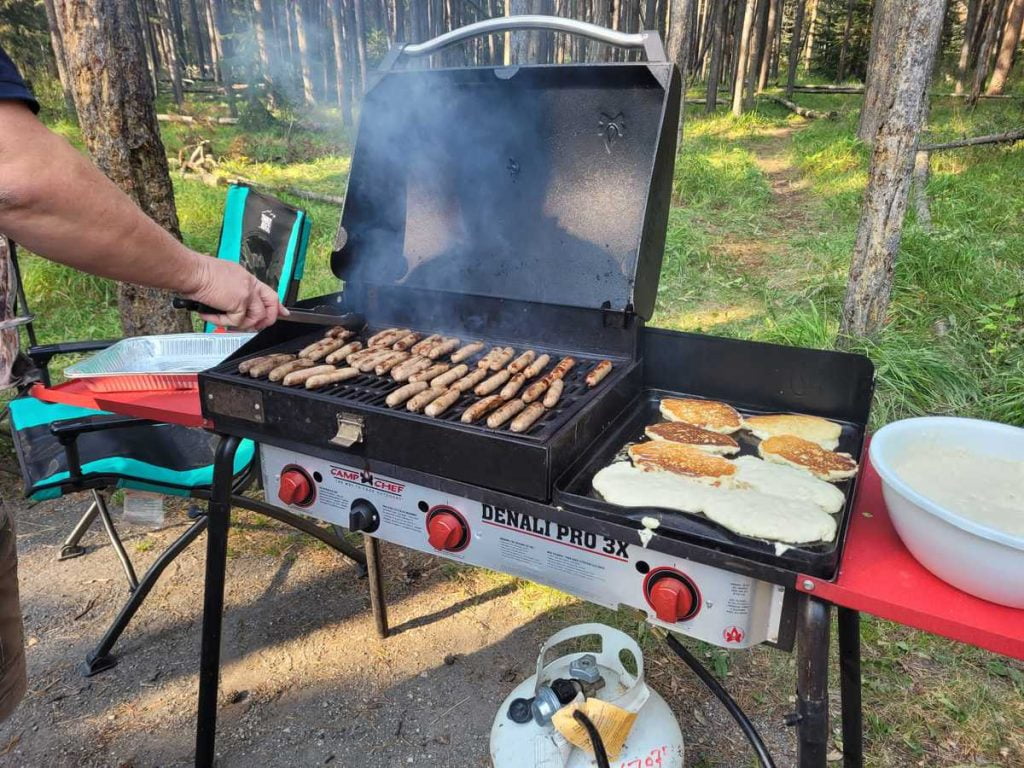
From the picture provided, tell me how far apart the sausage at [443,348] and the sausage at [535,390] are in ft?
1.21

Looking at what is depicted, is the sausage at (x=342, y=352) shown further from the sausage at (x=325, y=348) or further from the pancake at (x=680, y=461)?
the pancake at (x=680, y=461)

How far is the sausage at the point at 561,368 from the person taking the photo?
5.70ft

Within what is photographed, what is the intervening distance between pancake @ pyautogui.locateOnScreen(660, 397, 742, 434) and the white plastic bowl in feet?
1.47

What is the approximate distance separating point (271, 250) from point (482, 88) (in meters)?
1.93

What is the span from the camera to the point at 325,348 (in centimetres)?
193

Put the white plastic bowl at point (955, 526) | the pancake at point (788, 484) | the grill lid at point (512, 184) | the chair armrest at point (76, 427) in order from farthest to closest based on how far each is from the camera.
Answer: the chair armrest at point (76, 427), the grill lid at point (512, 184), the pancake at point (788, 484), the white plastic bowl at point (955, 526)

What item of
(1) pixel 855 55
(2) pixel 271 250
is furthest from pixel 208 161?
(1) pixel 855 55

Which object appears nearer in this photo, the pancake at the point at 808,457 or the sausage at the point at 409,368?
the pancake at the point at 808,457

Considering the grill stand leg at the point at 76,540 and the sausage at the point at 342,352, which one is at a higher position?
the sausage at the point at 342,352

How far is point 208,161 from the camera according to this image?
11.4 metres

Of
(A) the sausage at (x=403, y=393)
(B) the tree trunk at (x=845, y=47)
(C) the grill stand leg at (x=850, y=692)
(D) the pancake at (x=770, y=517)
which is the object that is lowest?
(C) the grill stand leg at (x=850, y=692)

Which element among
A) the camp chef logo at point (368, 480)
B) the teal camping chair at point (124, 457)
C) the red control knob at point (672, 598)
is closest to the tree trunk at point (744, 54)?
→ the teal camping chair at point (124, 457)

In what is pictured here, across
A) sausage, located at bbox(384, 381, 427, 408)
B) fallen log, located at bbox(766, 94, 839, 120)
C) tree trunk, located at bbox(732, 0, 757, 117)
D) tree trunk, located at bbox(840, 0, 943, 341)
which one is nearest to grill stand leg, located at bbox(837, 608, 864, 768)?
sausage, located at bbox(384, 381, 427, 408)

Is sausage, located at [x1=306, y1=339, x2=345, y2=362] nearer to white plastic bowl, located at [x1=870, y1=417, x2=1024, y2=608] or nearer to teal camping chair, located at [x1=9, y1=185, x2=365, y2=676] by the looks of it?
teal camping chair, located at [x1=9, y1=185, x2=365, y2=676]
